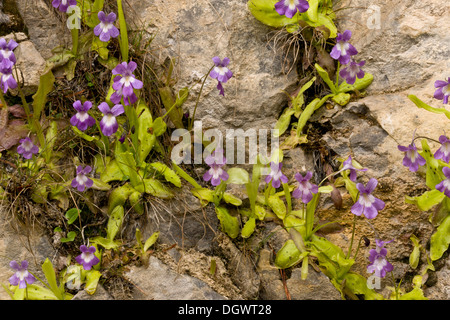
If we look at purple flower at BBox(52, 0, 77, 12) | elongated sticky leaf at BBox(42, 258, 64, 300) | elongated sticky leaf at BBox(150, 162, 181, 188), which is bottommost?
elongated sticky leaf at BBox(42, 258, 64, 300)

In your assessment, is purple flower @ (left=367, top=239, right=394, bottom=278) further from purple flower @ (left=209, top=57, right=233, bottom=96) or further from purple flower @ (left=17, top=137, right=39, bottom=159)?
purple flower @ (left=17, top=137, right=39, bottom=159)

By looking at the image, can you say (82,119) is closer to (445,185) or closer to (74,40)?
(74,40)

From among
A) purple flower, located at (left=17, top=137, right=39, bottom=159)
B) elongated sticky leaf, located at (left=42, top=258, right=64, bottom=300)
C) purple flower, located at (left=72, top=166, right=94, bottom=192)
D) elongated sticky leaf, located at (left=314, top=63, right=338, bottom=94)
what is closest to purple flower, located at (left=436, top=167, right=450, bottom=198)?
elongated sticky leaf, located at (left=314, top=63, right=338, bottom=94)

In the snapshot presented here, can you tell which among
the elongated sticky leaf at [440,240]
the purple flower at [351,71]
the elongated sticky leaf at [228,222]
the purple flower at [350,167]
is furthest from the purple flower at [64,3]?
the elongated sticky leaf at [440,240]

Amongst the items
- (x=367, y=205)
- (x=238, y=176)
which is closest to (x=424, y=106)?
(x=367, y=205)

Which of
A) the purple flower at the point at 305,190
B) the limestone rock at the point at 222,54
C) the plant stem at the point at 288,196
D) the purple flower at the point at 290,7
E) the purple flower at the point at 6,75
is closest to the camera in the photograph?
the purple flower at the point at 305,190

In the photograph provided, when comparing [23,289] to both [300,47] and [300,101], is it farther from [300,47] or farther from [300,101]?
[300,47]

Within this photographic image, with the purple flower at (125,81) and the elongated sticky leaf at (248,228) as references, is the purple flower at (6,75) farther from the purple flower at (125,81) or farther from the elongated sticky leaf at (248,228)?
the elongated sticky leaf at (248,228)
